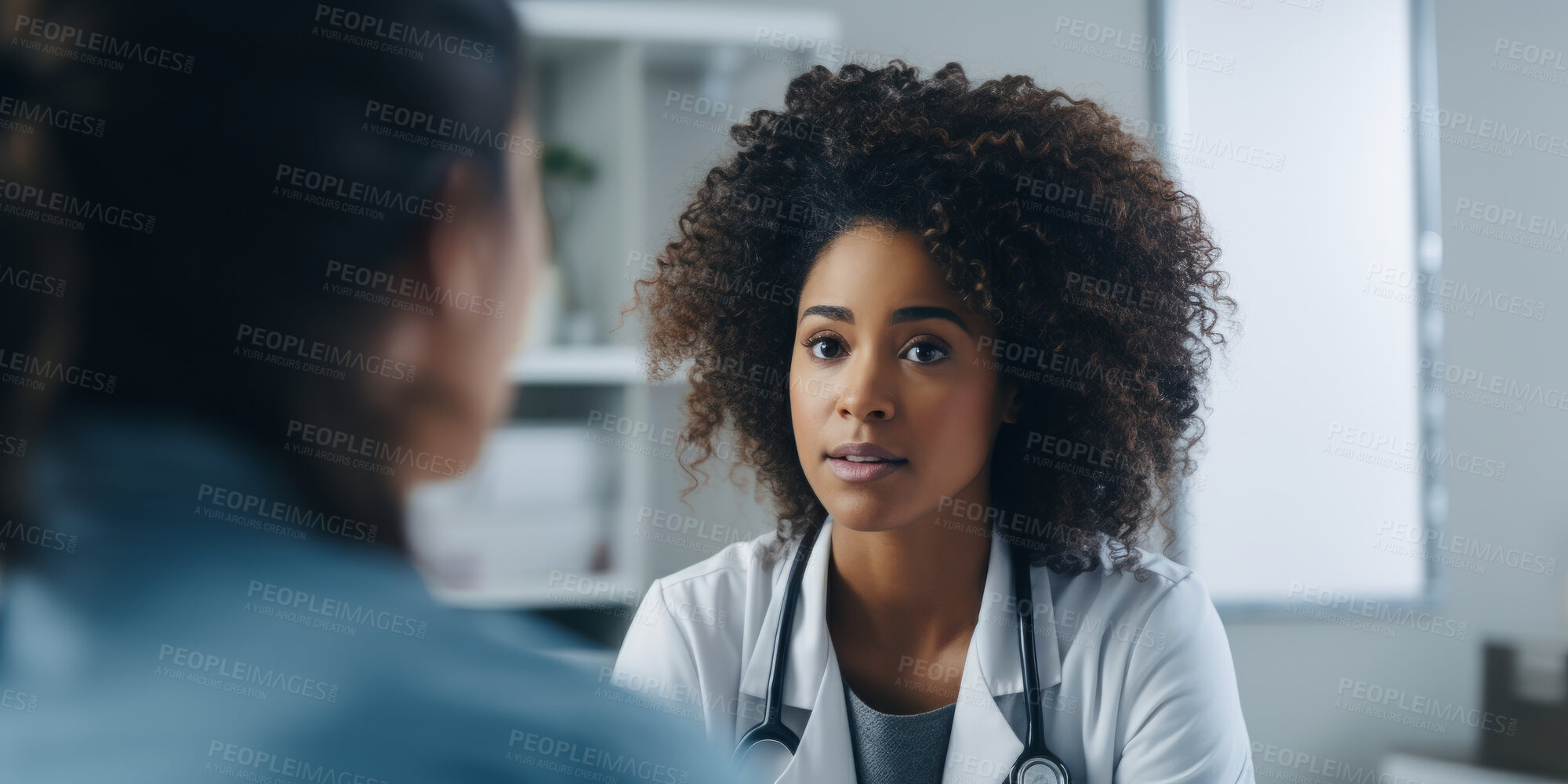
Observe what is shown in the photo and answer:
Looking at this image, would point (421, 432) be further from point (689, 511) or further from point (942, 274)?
point (689, 511)

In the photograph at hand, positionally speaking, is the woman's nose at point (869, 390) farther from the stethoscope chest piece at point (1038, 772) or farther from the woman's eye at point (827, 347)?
the stethoscope chest piece at point (1038, 772)

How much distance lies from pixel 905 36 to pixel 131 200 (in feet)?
4.62

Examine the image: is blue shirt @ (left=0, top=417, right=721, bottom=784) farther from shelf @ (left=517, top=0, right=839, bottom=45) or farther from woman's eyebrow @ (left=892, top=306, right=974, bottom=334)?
shelf @ (left=517, top=0, right=839, bottom=45)

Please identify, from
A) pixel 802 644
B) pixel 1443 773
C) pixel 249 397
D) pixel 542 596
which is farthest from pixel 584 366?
pixel 1443 773

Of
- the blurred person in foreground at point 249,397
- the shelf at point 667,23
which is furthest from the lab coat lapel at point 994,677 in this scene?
the shelf at point 667,23

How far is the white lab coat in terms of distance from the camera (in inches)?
33.7

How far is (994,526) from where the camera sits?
0.99 metres

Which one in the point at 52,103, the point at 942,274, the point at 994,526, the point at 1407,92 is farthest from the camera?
the point at 1407,92

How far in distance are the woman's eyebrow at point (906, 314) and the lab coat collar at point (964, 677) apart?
0.24 m

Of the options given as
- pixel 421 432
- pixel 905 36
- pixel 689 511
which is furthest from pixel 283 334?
pixel 905 36

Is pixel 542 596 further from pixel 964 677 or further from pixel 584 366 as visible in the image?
pixel 964 677

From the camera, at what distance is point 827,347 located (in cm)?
89

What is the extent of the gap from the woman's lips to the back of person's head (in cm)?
60

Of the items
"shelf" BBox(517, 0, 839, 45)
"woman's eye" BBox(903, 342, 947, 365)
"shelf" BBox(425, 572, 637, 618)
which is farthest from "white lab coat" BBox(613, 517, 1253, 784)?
"shelf" BBox(517, 0, 839, 45)
